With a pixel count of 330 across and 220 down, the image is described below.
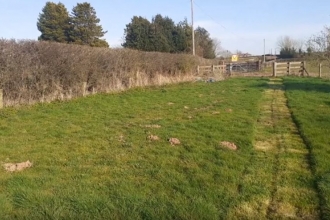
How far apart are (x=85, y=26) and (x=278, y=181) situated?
135 feet

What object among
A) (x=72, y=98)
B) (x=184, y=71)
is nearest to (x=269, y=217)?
(x=72, y=98)

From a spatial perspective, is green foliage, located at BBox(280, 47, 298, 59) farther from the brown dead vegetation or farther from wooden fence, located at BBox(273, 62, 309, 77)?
the brown dead vegetation

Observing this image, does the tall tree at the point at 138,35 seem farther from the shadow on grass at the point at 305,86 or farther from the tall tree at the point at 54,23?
the shadow on grass at the point at 305,86

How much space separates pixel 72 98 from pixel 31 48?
2604 millimetres

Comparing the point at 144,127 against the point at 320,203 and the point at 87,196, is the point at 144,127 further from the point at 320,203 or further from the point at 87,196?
the point at 320,203

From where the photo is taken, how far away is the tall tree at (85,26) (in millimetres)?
40969

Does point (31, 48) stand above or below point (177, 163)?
above

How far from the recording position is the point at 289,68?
30.2m

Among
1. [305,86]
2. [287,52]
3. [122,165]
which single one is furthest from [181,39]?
[122,165]

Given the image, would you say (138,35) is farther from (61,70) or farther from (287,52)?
(287,52)

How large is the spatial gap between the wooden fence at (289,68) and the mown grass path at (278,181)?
2423cm

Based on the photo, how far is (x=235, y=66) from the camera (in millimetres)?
40875

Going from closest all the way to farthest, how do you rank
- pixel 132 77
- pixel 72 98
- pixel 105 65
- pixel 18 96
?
pixel 18 96
pixel 72 98
pixel 105 65
pixel 132 77

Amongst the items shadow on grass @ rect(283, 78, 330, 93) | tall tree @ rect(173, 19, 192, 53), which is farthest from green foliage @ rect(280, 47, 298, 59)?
shadow on grass @ rect(283, 78, 330, 93)
